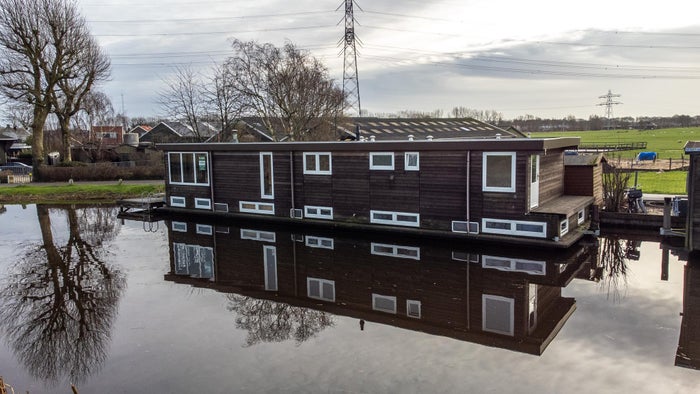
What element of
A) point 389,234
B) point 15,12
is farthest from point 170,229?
point 15,12

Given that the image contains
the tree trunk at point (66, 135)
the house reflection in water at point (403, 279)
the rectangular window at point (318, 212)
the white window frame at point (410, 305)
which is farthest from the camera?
→ the tree trunk at point (66, 135)

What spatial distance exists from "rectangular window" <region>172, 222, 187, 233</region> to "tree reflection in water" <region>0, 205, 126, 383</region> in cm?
259

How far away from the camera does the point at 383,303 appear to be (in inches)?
414

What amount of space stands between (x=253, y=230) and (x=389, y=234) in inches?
195

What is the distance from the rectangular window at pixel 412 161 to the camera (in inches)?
647

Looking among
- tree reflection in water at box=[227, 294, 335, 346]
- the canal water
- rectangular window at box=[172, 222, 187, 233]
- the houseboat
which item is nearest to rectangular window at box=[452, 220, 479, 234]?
the houseboat

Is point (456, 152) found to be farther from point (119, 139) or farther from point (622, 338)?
point (119, 139)

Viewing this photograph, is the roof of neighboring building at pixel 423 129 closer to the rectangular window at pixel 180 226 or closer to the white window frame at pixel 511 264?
the rectangular window at pixel 180 226

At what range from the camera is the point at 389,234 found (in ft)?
56.4

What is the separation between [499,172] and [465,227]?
6.23ft

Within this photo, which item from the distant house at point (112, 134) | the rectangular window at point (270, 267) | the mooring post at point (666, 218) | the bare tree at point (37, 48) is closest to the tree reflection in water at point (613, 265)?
the mooring post at point (666, 218)

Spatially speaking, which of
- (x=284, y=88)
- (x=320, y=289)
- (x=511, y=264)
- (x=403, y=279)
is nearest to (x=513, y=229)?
(x=511, y=264)

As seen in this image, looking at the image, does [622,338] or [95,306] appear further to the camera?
[95,306]

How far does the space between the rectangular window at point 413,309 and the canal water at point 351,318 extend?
1.9 inches
